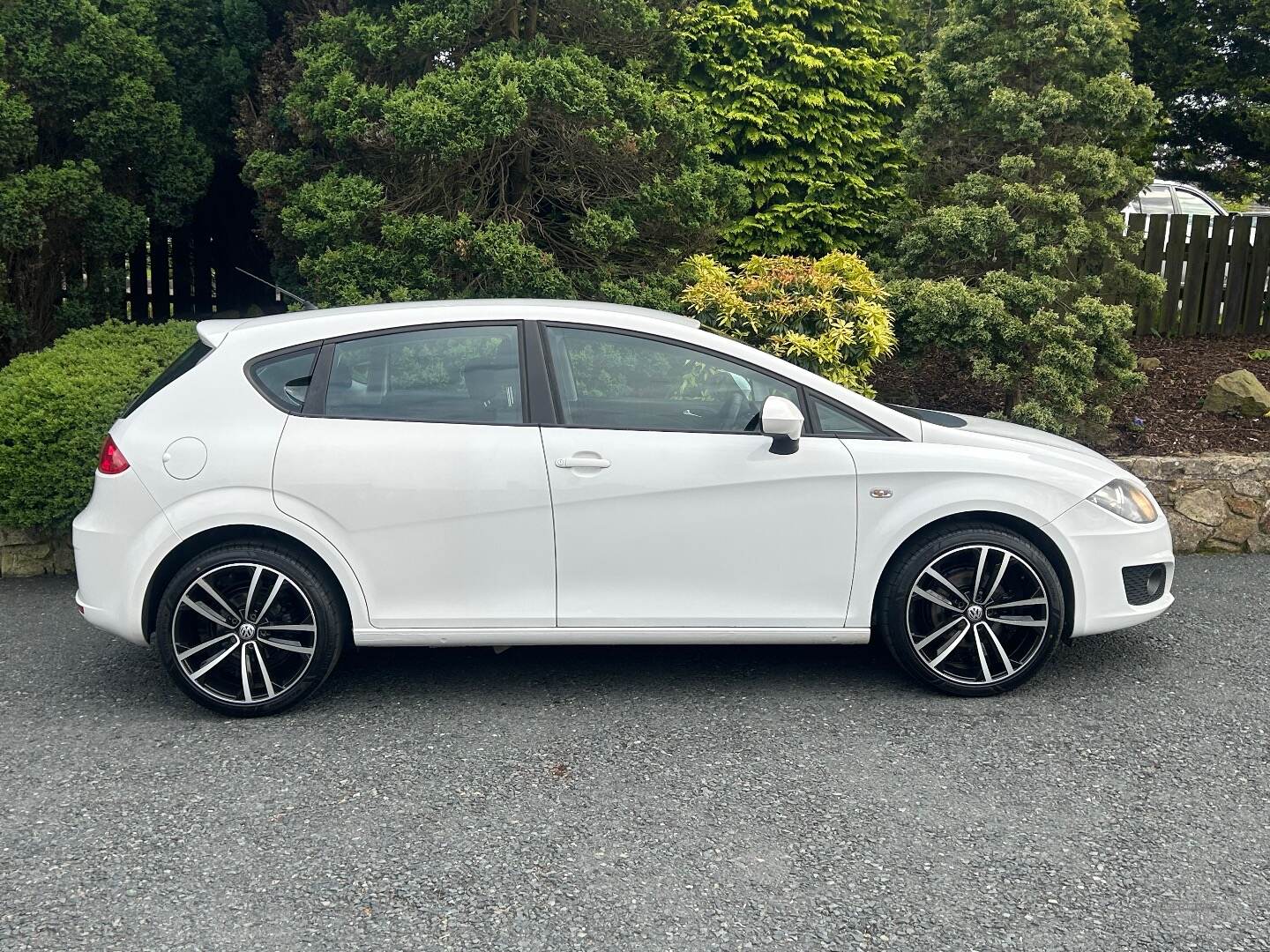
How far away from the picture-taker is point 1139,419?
29.2 feet

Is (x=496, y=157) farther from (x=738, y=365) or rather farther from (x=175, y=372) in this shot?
(x=738, y=365)

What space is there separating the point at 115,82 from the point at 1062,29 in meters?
6.84

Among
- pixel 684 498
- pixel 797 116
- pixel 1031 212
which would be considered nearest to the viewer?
pixel 684 498

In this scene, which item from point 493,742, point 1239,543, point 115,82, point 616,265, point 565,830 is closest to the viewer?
point 565,830

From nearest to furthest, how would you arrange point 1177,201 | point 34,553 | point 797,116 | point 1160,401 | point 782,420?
point 782,420, point 34,553, point 1160,401, point 797,116, point 1177,201

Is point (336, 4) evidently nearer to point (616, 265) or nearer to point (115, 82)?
point (115, 82)

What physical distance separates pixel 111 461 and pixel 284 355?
76 cm

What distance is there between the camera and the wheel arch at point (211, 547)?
179 inches

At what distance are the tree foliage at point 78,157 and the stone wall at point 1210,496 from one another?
7.36 metres

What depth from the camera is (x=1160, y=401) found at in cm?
941

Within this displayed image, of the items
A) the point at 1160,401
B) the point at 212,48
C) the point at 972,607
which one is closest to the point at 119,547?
the point at 972,607

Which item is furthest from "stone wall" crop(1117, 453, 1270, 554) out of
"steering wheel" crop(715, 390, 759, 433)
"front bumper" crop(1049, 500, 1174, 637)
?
"steering wheel" crop(715, 390, 759, 433)

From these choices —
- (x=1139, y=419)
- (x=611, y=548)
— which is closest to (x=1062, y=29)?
(x=1139, y=419)

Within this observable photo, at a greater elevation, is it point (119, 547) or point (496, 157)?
point (496, 157)
